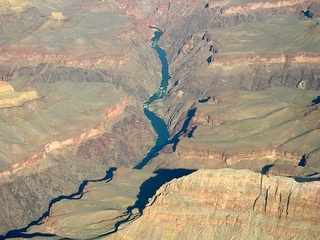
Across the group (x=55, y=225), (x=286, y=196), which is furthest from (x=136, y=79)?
(x=286, y=196)

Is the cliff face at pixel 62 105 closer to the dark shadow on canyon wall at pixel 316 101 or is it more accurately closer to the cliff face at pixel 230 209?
the cliff face at pixel 230 209

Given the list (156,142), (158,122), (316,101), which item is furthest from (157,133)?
(316,101)

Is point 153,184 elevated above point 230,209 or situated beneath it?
situated beneath

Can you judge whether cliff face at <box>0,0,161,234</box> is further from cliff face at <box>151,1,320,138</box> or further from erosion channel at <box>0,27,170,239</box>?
cliff face at <box>151,1,320,138</box>

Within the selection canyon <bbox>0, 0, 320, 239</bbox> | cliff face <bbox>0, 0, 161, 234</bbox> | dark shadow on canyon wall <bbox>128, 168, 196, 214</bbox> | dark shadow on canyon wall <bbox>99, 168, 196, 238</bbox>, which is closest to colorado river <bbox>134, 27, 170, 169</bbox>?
canyon <bbox>0, 0, 320, 239</bbox>

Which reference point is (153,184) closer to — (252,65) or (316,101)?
(316,101)

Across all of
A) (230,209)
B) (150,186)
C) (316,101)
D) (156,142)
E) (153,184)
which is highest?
(230,209)

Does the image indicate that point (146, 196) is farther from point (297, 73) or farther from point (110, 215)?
point (297, 73)

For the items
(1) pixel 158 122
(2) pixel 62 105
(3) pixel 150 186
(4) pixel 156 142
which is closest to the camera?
(3) pixel 150 186
